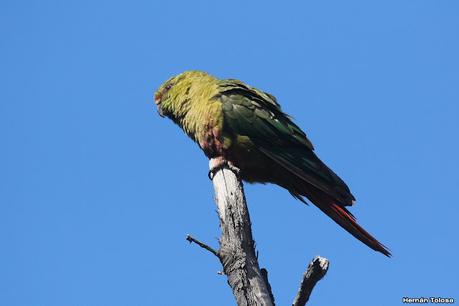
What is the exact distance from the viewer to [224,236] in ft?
14.3

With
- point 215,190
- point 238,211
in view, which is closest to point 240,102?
point 215,190

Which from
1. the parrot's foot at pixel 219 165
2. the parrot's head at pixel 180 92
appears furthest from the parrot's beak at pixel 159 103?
the parrot's foot at pixel 219 165

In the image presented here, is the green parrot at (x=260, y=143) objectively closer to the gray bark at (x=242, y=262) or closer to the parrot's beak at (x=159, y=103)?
the parrot's beak at (x=159, y=103)

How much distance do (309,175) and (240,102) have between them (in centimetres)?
97

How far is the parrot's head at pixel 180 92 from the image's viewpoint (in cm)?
627

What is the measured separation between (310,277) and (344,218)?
1616mm

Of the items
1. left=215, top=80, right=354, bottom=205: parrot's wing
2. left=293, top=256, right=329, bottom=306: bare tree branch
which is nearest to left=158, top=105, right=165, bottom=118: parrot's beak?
left=215, top=80, right=354, bottom=205: parrot's wing

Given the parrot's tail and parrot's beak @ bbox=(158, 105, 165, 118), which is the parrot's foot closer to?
the parrot's tail

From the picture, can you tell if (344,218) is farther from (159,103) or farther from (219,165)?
(159,103)

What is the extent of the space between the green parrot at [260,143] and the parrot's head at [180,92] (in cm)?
11

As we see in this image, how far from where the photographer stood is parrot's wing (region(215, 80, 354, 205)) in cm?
567

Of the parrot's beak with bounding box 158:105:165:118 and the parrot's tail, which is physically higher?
the parrot's beak with bounding box 158:105:165:118

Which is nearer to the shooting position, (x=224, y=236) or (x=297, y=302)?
(x=297, y=302)

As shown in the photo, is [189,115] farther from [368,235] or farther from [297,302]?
[297,302]
